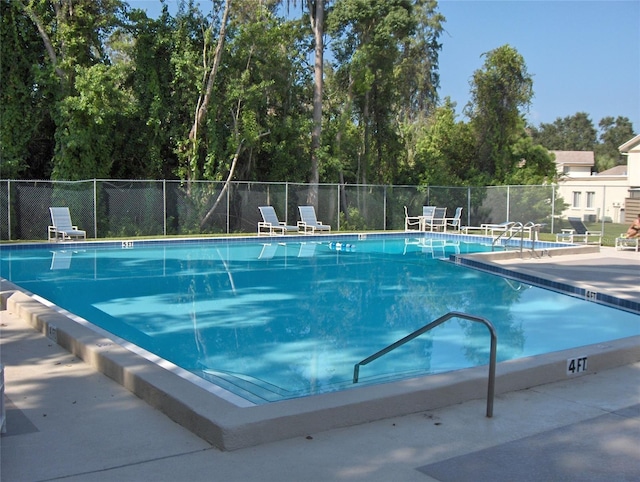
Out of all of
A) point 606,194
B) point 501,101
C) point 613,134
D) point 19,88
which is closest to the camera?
point 19,88

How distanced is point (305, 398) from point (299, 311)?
4897mm

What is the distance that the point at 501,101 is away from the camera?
2309cm

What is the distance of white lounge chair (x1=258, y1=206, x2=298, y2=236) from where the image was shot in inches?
728

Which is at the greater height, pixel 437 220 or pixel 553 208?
pixel 553 208

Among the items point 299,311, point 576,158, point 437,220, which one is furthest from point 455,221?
point 576,158

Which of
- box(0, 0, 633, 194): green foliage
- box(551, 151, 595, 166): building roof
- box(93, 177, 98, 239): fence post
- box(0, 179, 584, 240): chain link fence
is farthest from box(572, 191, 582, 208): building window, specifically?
box(93, 177, 98, 239): fence post

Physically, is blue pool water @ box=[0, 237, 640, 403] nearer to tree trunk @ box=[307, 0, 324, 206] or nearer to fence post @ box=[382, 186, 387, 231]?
tree trunk @ box=[307, 0, 324, 206]

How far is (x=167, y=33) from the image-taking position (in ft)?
61.4

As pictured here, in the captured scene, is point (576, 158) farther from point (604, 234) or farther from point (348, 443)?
point (348, 443)

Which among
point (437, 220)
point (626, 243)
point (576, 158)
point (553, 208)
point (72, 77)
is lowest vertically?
point (626, 243)

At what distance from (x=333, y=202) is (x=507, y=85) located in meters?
8.18

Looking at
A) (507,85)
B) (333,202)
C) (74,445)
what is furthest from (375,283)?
(507,85)

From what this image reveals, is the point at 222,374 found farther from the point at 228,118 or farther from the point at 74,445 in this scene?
the point at 228,118

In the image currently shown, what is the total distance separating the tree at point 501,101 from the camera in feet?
74.8
